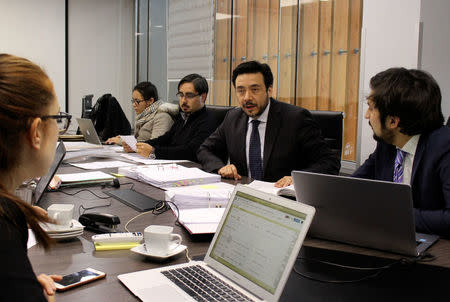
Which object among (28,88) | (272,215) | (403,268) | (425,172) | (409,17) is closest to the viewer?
(28,88)

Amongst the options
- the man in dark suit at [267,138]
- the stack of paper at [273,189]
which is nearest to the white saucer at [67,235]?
the stack of paper at [273,189]

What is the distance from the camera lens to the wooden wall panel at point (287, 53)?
3932 millimetres

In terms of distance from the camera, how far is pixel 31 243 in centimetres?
131

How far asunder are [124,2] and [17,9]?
163 cm

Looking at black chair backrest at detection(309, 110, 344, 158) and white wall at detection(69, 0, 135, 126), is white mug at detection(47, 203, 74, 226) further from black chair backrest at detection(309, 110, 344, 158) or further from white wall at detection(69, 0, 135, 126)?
white wall at detection(69, 0, 135, 126)

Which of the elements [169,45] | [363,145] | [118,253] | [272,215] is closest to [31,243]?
[118,253]

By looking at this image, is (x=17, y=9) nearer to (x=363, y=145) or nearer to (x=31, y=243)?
(x=363, y=145)

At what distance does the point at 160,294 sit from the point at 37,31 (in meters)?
6.53

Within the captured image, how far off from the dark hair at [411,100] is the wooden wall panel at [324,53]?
5.95ft

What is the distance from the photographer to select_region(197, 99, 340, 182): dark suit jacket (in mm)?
2609

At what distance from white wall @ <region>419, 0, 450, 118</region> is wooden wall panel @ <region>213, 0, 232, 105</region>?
2326 millimetres

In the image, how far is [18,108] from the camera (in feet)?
2.60

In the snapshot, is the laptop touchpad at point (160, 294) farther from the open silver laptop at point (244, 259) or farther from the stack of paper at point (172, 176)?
the stack of paper at point (172, 176)

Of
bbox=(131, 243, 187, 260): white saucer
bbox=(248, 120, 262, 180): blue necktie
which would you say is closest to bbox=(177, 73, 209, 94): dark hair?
bbox=(248, 120, 262, 180): blue necktie
